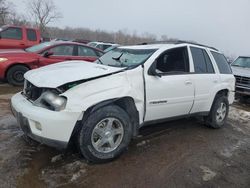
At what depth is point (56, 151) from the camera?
147 inches

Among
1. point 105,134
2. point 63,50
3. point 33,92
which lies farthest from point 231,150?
point 63,50

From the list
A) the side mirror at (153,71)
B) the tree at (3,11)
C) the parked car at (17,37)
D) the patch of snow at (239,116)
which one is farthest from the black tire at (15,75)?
the tree at (3,11)

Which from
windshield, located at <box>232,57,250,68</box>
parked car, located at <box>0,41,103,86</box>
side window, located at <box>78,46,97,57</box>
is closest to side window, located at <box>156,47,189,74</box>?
parked car, located at <box>0,41,103,86</box>

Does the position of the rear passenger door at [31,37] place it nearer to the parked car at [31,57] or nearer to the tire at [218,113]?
the parked car at [31,57]

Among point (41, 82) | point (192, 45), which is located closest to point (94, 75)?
point (41, 82)

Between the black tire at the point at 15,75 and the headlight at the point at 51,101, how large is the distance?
16.6 feet

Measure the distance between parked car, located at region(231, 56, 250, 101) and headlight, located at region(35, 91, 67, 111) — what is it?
766 cm

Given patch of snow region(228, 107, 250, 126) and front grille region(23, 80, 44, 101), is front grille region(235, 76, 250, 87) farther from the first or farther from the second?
front grille region(23, 80, 44, 101)

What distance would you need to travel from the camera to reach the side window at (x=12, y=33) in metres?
11.0

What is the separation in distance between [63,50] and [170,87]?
17.1ft

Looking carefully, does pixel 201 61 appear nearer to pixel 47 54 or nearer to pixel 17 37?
pixel 47 54

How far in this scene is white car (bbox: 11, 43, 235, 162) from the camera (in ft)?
10.2

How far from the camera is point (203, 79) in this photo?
480 centimetres

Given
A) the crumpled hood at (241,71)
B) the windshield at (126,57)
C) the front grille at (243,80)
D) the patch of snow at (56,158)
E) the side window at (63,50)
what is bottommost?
the patch of snow at (56,158)
